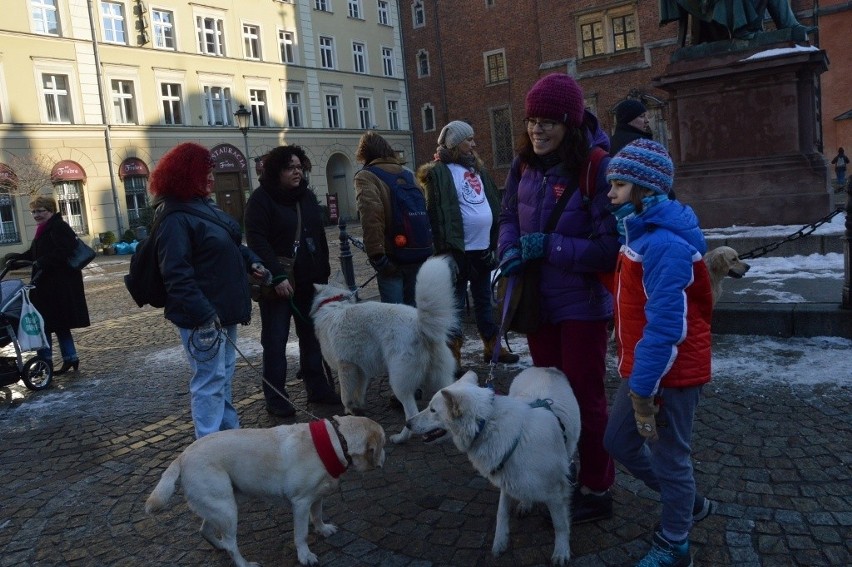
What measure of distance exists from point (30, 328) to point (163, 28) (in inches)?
1147

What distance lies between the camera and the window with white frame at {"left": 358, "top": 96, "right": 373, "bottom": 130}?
41.8m

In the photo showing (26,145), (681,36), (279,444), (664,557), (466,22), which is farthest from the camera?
(466,22)

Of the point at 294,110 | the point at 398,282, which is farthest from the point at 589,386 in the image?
the point at 294,110

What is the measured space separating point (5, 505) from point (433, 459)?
3035 mm

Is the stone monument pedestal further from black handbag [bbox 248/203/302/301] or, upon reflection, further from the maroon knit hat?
the maroon knit hat

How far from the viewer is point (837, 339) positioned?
609 cm

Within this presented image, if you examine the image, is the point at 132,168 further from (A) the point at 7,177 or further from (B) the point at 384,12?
(B) the point at 384,12

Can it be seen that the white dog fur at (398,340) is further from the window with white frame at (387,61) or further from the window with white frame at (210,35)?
the window with white frame at (387,61)

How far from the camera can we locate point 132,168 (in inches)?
1195

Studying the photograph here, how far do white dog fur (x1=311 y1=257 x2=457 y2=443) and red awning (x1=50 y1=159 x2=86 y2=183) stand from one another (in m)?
27.4

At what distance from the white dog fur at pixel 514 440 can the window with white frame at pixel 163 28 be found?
3342 centimetres

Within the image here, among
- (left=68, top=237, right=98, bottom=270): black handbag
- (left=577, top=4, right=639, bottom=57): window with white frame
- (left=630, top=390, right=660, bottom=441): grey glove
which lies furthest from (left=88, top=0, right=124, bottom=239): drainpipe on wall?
(left=630, top=390, right=660, bottom=441): grey glove

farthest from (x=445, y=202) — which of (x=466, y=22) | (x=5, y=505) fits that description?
(x=466, y=22)

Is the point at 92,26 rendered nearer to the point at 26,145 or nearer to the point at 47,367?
the point at 26,145
